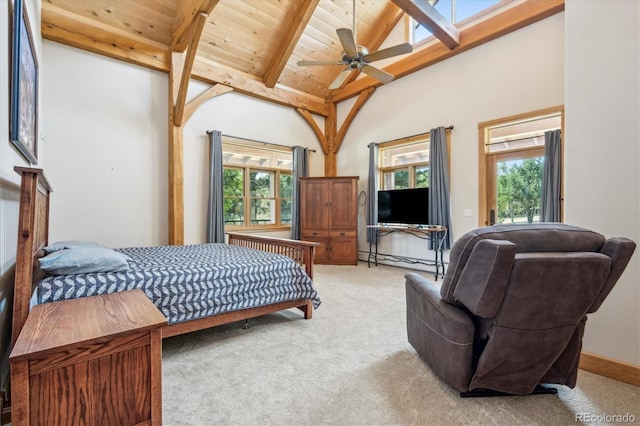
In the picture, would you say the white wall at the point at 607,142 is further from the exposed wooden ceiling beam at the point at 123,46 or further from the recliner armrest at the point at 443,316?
the exposed wooden ceiling beam at the point at 123,46

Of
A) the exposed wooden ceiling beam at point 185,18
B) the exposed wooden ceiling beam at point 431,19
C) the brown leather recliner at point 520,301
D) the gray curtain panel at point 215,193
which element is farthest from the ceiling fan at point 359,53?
the brown leather recliner at point 520,301

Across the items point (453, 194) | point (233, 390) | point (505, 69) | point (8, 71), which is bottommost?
point (233, 390)

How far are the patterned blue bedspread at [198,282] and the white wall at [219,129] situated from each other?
206 centimetres

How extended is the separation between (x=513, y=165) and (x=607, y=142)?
2.57 metres

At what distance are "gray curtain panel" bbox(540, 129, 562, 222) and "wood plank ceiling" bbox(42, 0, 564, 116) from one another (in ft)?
5.43

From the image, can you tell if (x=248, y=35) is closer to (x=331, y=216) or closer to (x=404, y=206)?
(x=331, y=216)

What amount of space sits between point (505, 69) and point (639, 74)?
2.87m

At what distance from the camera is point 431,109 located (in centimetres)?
519

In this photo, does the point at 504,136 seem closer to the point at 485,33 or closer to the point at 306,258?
the point at 485,33

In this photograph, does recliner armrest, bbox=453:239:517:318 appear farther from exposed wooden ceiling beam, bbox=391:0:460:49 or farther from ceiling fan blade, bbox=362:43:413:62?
exposed wooden ceiling beam, bbox=391:0:460:49

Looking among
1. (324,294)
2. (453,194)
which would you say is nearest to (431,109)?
(453,194)

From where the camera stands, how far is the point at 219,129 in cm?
538

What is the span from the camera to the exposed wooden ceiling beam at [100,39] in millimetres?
3710

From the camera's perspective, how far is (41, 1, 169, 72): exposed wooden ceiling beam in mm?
3710
